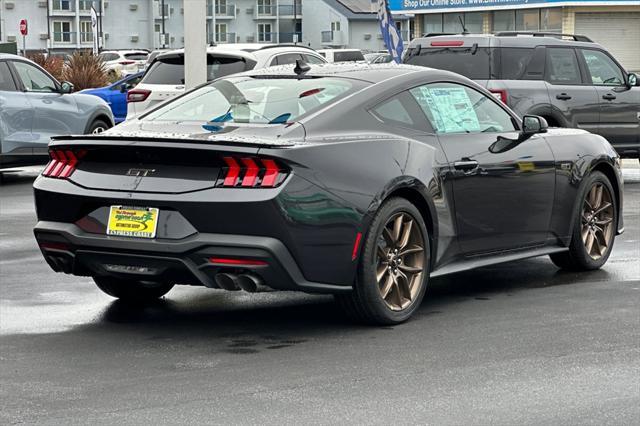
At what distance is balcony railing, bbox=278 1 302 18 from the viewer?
13412cm

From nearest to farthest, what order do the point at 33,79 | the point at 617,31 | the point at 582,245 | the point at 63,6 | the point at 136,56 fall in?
the point at 582,245
the point at 33,79
the point at 617,31
the point at 136,56
the point at 63,6

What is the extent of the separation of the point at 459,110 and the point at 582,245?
1606mm

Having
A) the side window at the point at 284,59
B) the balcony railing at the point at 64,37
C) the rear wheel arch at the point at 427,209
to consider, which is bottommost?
the rear wheel arch at the point at 427,209

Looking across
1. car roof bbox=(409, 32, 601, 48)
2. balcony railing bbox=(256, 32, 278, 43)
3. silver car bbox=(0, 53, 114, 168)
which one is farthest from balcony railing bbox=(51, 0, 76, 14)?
car roof bbox=(409, 32, 601, 48)

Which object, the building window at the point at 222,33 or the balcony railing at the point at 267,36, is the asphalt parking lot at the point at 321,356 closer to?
the building window at the point at 222,33

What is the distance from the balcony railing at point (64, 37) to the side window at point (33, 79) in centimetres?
10266

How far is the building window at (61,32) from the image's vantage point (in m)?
120

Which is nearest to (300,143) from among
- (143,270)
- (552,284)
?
(143,270)

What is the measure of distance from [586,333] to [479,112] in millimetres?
1979

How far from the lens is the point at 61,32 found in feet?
394

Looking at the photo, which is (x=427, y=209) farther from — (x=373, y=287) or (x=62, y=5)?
(x=62, y=5)

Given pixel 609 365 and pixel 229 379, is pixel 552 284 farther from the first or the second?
pixel 229 379

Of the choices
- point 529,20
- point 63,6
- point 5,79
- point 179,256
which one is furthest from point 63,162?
point 63,6

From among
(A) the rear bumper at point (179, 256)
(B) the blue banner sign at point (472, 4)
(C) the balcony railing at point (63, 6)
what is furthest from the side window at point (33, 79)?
(C) the balcony railing at point (63, 6)
